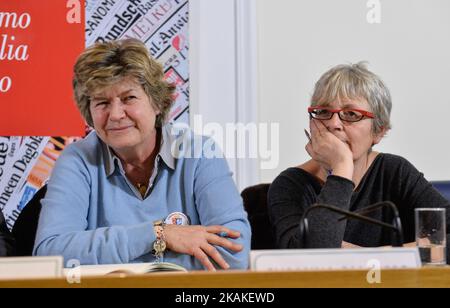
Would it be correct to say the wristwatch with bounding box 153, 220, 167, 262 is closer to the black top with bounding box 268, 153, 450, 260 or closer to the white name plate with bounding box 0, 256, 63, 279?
the black top with bounding box 268, 153, 450, 260

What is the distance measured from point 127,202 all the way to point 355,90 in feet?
2.11

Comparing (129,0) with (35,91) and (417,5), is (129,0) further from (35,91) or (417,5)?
(417,5)

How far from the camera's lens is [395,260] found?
1.00m

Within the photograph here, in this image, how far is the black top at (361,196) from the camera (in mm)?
1640

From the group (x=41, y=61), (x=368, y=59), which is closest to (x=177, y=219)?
(x=41, y=61)

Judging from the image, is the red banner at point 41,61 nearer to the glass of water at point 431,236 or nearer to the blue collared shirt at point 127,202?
the blue collared shirt at point 127,202

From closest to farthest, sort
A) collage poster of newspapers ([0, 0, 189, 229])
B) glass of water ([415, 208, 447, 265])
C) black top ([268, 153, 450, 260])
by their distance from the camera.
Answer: glass of water ([415, 208, 447, 265]), black top ([268, 153, 450, 260]), collage poster of newspapers ([0, 0, 189, 229])

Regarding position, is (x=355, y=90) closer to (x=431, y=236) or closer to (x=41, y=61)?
(x=431, y=236)

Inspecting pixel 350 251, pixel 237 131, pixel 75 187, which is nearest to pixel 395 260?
pixel 350 251

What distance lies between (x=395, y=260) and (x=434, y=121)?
175cm

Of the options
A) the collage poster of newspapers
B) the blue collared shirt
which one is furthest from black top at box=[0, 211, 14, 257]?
the collage poster of newspapers

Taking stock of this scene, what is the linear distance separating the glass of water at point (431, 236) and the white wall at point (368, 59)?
1254 millimetres

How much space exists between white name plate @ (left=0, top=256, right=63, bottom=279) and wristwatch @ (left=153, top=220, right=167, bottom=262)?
0.56 m

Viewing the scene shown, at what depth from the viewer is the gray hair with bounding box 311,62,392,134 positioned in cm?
173
